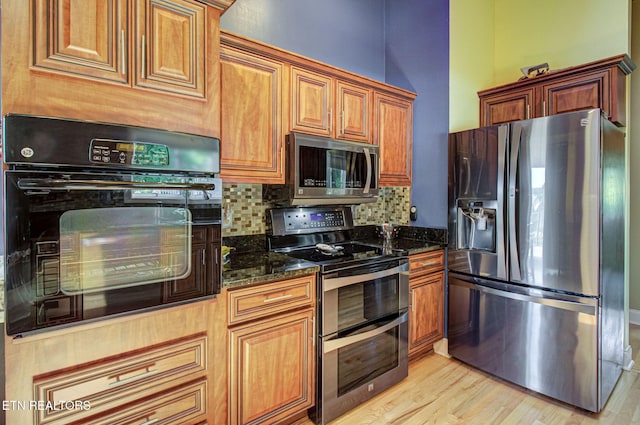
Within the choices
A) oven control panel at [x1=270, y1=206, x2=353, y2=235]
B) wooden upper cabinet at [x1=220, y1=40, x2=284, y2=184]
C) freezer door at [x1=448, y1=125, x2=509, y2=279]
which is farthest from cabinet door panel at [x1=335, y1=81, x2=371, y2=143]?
freezer door at [x1=448, y1=125, x2=509, y2=279]

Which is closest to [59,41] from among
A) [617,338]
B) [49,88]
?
[49,88]

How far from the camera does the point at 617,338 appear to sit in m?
2.28

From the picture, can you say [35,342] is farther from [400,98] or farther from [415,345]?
[400,98]

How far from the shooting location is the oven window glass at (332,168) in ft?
7.02

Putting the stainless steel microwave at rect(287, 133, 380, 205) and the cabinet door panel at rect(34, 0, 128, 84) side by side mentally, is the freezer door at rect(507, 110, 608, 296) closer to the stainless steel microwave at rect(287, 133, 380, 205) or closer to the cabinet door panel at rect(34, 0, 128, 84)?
the stainless steel microwave at rect(287, 133, 380, 205)

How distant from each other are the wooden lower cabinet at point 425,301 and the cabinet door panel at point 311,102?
1191mm

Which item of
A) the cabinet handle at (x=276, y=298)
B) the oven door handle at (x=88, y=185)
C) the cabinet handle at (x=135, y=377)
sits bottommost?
the cabinet handle at (x=135, y=377)

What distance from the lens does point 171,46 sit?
1.38 metres

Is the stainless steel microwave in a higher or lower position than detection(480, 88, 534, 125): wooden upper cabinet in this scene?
lower

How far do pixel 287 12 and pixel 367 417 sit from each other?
293 cm

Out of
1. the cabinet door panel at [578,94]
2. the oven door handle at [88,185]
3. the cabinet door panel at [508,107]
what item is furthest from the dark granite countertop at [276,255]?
the cabinet door panel at [578,94]

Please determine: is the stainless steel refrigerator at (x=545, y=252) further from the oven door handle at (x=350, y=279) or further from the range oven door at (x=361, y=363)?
the oven door handle at (x=350, y=279)

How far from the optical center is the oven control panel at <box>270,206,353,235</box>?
2385mm

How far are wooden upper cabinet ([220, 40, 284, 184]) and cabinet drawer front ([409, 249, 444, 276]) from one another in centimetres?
120
